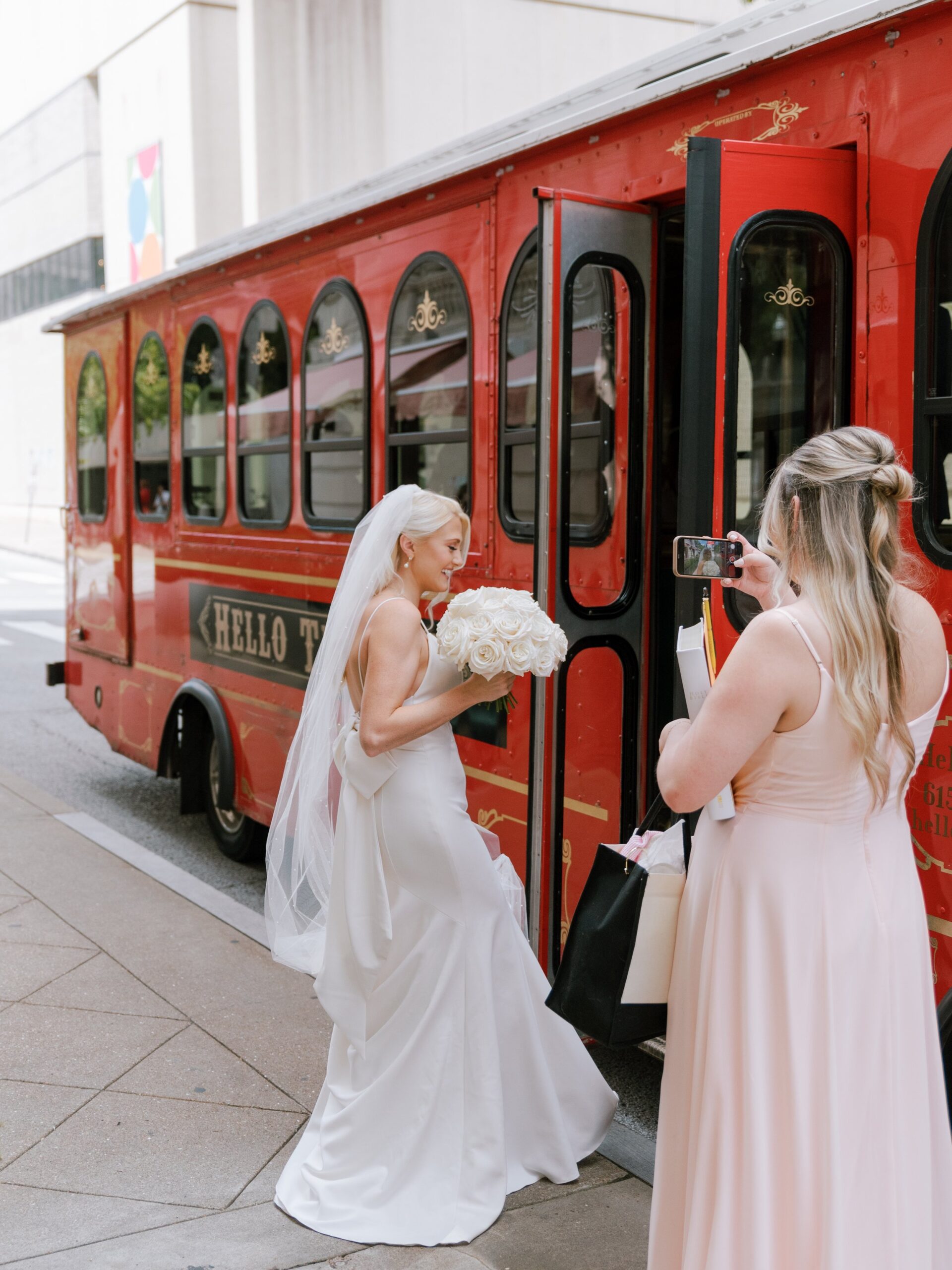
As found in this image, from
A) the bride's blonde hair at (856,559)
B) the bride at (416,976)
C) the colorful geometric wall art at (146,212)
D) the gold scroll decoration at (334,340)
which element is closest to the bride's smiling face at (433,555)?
the bride at (416,976)

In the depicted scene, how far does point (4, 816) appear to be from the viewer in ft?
25.2

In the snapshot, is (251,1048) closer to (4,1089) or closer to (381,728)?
(4,1089)

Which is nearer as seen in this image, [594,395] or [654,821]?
[654,821]

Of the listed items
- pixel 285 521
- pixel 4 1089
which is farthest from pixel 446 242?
pixel 4 1089

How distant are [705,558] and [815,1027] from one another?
2.87 ft

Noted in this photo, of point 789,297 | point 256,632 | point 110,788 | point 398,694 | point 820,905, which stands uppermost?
point 789,297

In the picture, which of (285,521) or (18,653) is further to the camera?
(18,653)

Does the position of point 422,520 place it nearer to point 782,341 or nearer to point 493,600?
point 493,600

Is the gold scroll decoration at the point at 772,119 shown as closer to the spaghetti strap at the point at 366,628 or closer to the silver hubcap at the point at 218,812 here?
the spaghetti strap at the point at 366,628

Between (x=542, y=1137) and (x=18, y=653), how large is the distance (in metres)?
12.6

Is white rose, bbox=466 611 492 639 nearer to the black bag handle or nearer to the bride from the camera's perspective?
the bride

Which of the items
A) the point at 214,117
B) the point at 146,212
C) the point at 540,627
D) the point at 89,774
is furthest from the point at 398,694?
the point at 146,212

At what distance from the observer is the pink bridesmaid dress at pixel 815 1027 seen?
2.37 metres

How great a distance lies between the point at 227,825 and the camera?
7.23 m
